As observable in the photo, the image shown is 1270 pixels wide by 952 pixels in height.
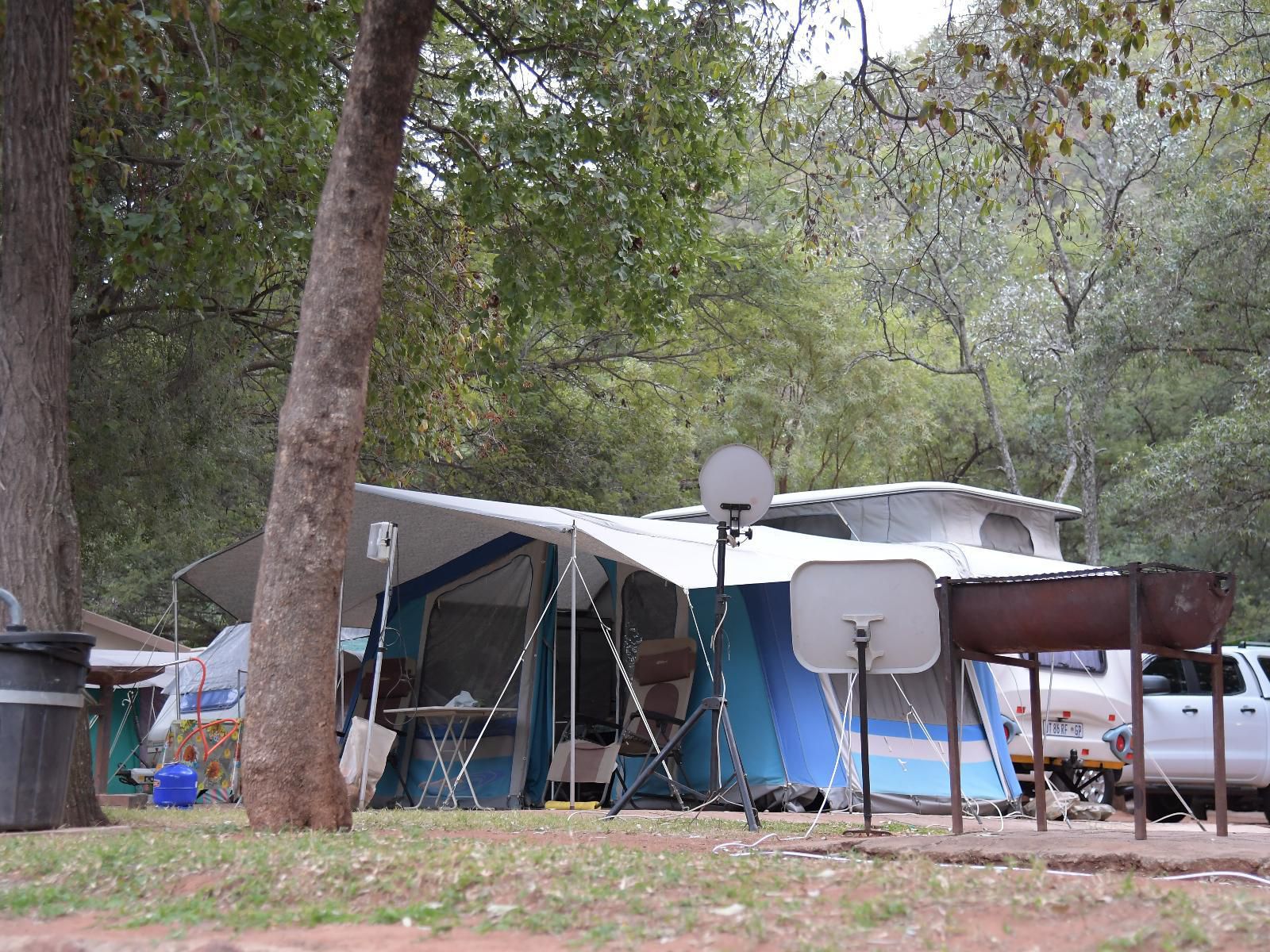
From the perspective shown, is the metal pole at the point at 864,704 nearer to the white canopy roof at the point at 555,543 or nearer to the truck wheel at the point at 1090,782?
the white canopy roof at the point at 555,543

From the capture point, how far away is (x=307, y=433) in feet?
18.4

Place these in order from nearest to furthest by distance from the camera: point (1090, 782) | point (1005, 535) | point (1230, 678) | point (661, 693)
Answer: point (661, 693) → point (1090, 782) → point (1230, 678) → point (1005, 535)

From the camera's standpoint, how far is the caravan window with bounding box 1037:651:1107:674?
35.1 feet

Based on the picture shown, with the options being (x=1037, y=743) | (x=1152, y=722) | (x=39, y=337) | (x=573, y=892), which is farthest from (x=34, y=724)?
(x=1152, y=722)

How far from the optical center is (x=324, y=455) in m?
5.59

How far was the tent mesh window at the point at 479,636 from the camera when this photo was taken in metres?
10.2

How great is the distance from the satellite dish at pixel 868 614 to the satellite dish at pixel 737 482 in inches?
65.8

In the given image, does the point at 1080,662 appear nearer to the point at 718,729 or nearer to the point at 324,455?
the point at 718,729

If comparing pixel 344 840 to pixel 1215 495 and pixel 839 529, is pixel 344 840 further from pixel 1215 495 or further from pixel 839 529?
pixel 1215 495

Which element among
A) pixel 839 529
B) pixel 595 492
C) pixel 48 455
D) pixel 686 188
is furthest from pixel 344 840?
pixel 595 492

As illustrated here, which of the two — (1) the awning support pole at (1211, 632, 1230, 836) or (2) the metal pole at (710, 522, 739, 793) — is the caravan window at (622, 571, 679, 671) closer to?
(2) the metal pole at (710, 522, 739, 793)

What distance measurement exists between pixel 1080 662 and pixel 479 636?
16.6 feet

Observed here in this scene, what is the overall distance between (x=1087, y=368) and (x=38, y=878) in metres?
19.3

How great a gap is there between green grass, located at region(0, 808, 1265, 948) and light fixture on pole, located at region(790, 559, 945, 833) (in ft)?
4.22
